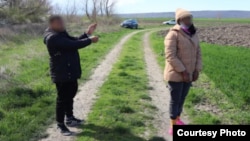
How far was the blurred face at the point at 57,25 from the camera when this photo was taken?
19.9 feet

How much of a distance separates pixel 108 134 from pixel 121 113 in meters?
1.32

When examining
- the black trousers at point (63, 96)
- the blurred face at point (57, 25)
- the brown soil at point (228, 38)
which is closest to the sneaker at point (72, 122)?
the black trousers at point (63, 96)

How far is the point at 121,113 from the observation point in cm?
757

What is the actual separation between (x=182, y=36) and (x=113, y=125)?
209cm

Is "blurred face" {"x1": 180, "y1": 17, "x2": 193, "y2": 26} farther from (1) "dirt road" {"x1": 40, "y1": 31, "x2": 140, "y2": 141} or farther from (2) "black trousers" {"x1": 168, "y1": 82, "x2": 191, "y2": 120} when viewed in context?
(1) "dirt road" {"x1": 40, "y1": 31, "x2": 140, "y2": 141}

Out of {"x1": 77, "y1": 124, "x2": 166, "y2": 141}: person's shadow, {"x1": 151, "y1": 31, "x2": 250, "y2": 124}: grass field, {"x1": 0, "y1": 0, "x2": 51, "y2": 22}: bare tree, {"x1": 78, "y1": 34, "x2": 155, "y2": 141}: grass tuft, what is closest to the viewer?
{"x1": 77, "y1": 124, "x2": 166, "y2": 141}: person's shadow

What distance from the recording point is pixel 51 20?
19.9 ft

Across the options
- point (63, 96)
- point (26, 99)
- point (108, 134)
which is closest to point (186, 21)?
point (108, 134)

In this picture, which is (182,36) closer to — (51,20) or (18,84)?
(51,20)

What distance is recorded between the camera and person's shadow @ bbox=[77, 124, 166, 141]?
611cm

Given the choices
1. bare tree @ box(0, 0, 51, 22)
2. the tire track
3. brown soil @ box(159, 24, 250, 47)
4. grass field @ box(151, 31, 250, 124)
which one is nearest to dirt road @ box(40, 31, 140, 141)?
the tire track

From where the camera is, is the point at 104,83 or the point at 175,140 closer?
the point at 175,140

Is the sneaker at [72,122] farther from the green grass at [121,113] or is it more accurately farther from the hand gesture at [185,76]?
the hand gesture at [185,76]

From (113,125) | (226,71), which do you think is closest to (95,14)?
(226,71)
